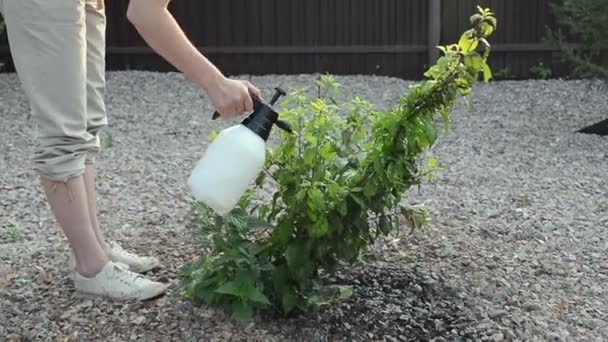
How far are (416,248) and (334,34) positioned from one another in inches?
237

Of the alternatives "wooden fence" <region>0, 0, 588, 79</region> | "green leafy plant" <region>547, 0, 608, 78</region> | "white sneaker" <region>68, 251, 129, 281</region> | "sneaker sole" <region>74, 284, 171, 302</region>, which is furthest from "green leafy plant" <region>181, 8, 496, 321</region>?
"wooden fence" <region>0, 0, 588, 79</region>

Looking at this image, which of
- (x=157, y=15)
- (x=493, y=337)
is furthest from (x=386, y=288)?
(x=157, y=15)

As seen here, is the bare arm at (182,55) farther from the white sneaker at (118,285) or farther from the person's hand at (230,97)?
the white sneaker at (118,285)

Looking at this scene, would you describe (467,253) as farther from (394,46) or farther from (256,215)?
(394,46)

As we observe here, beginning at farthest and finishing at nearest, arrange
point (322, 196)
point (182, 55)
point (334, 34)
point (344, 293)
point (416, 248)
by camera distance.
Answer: point (334, 34) → point (416, 248) → point (344, 293) → point (322, 196) → point (182, 55)

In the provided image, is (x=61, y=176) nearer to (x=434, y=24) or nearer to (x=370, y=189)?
(x=370, y=189)

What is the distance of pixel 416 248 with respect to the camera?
360cm

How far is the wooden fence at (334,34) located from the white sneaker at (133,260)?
629 cm

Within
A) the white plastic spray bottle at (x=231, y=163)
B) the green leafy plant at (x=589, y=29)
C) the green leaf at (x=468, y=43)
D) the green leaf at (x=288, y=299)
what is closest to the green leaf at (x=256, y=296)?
the green leaf at (x=288, y=299)

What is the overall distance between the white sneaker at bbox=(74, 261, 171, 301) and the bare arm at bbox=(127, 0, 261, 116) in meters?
0.76

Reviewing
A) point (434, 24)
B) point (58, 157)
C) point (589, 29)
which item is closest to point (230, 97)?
point (58, 157)

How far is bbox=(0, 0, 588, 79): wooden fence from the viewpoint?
9352mm

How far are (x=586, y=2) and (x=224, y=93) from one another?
490cm

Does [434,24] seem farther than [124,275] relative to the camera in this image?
Yes
